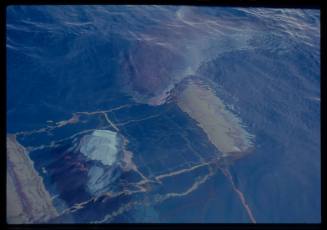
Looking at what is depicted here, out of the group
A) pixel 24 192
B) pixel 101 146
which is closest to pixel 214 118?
pixel 101 146

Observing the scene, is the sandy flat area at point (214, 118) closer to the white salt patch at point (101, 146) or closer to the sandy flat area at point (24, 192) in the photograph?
the white salt patch at point (101, 146)

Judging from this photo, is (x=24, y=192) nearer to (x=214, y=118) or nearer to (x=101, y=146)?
(x=101, y=146)

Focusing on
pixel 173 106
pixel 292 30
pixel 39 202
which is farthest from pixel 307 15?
pixel 39 202

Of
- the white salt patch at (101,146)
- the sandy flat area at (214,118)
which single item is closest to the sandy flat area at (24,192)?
the white salt patch at (101,146)

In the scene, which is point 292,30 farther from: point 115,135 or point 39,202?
point 39,202
